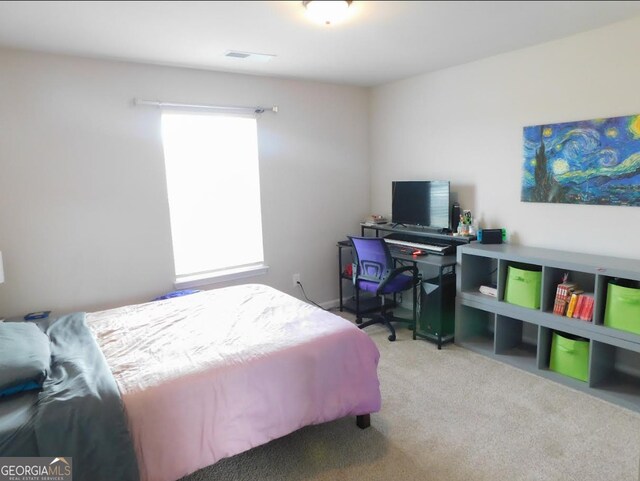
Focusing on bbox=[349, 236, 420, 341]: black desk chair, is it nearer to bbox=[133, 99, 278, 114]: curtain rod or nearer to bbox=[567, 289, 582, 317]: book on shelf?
bbox=[567, 289, 582, 317]: book on shelf

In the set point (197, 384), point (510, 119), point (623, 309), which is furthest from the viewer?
point (510, 119)

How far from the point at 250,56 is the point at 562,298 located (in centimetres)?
287

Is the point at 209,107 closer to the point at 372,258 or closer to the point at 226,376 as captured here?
the point at 372,258

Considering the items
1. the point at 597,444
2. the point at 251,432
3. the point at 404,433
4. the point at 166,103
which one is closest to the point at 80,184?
the point at 166,103

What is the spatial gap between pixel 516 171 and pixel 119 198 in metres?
3.21

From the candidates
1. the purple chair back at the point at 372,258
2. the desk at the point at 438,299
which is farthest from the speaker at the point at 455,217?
the purple chair back at the point at 372,258

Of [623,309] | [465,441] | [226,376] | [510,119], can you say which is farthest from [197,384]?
[510,119]

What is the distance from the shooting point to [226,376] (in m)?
1.93

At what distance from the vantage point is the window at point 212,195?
362cm

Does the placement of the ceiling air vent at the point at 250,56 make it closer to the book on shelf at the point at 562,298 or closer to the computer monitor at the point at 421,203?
the computer monitor at the point at 421,203

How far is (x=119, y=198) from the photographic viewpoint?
10.9 ft

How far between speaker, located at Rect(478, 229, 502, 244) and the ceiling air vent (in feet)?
7.26

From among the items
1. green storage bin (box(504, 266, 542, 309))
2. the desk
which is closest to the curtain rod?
the desk

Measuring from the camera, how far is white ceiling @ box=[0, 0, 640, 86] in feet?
7.43
